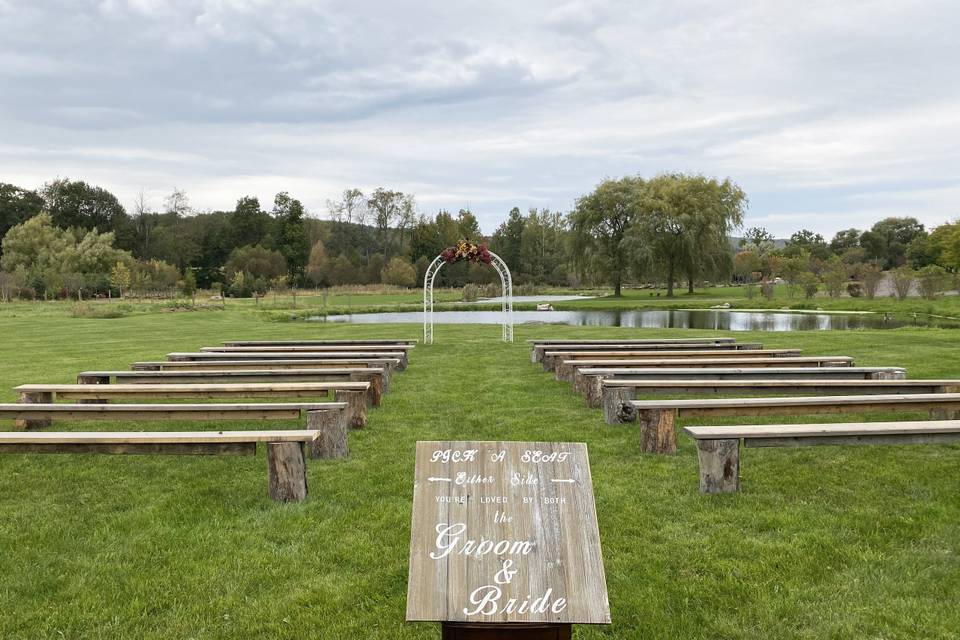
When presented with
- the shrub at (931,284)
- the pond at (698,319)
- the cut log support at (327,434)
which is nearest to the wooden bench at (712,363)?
the cut log support at (327,434)

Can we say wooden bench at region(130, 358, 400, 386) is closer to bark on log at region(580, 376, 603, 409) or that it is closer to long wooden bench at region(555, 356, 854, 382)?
long wooden bench at region(555, 356, 854, 382)

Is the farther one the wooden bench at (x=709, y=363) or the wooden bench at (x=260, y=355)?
the wooden bench at (x=260, y=355)

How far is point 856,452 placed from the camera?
6.12m

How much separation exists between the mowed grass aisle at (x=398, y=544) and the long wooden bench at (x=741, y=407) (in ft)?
0.68

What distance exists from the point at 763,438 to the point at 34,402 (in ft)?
24.6

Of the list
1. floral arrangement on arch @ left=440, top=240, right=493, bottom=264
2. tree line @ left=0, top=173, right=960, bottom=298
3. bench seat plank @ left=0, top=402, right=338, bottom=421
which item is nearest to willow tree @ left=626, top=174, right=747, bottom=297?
tree line @ left=0, top=173, right=960, bottom=298

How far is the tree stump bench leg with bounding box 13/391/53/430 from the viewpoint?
7.29 metres

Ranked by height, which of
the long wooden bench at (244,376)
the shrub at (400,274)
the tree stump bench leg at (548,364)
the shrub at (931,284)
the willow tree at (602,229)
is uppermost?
the willow tree at (602,229)

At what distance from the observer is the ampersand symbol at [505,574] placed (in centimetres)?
257

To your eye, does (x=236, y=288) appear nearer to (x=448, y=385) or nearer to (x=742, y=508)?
(x=448, y=385)

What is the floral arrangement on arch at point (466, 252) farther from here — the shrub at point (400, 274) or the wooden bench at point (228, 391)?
the shrub at point (400, 274)

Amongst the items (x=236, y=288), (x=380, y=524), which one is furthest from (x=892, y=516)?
(x=236, y=288)

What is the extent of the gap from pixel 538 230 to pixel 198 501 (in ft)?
248

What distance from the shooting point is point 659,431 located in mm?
6133
